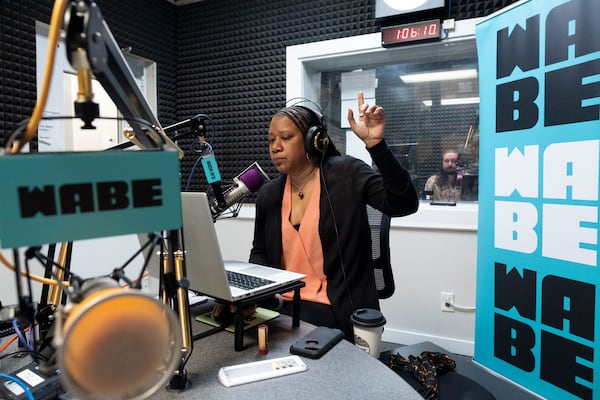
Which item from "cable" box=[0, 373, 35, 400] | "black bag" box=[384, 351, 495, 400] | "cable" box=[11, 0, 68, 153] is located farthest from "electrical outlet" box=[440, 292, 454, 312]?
"cable" box=[11, 0, 68, 153]

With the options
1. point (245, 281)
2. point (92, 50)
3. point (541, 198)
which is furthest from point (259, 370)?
point (541, 198)

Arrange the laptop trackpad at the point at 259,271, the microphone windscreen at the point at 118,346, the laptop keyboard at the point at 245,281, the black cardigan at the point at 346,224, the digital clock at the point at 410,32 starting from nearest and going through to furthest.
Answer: the microphone windscreen at the point at 118,346 → the laptop keyboard at the point at 245,281 → the laptop trackpad at the point at 259,271 → the black cardigan at the point at 346,224 → the digital clock at the point at 410,32

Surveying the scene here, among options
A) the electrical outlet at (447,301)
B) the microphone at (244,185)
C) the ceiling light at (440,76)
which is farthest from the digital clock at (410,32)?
the microphone at (244,185)

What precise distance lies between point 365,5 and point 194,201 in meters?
2.24

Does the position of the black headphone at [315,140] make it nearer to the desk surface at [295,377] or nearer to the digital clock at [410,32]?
the desk surface at [295,377]

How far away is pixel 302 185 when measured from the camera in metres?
1.67

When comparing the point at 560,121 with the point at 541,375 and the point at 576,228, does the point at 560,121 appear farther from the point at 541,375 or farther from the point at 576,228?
the point at 541,375

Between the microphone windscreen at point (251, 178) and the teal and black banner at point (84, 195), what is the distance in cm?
71

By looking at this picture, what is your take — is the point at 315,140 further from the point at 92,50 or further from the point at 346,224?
the point at 92,50

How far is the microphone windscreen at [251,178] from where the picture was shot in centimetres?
115

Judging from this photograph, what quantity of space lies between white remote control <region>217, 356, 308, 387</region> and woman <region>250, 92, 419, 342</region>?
53 centimetres

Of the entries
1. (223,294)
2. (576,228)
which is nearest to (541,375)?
(576,228)

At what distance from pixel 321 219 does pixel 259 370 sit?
2.61 ft

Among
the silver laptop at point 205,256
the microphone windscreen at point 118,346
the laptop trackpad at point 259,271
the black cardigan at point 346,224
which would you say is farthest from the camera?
the black cardigan at point 346,224
